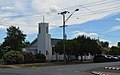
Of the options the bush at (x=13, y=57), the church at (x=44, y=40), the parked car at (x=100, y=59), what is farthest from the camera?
the church at (x=44, y=40)

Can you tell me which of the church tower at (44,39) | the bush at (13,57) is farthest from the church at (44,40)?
the bush at (13,57)

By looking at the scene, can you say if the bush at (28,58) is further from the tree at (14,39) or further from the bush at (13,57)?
the tree at (14,39)

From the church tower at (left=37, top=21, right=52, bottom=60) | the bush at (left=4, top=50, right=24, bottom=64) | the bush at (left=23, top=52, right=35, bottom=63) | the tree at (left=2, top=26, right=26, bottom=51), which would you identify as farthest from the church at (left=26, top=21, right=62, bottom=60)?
the bush at (left=4, top=50, right=24, bottom=64)

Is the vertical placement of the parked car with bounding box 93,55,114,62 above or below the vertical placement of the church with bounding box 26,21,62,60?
below

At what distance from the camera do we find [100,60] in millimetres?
69000

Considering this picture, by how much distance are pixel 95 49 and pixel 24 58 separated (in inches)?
691

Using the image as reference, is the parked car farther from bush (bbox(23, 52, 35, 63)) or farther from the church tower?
bush (bbox(23, 52, 35, 63))

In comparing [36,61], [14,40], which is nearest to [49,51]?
[14,40]

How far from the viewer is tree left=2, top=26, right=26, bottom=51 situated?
71.4 m

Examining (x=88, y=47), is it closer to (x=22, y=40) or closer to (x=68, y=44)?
(x=68, y=44)

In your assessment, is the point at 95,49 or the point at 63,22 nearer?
the point at 63,22

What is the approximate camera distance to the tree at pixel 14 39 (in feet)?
234

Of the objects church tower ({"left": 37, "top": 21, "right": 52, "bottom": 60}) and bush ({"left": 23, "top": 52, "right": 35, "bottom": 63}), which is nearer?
bush ({"left": 23, "top": 52, "right": 35, "bottom": 63})

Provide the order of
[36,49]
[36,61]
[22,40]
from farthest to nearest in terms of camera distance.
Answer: [36,49] → [22,40] → [36,61]
